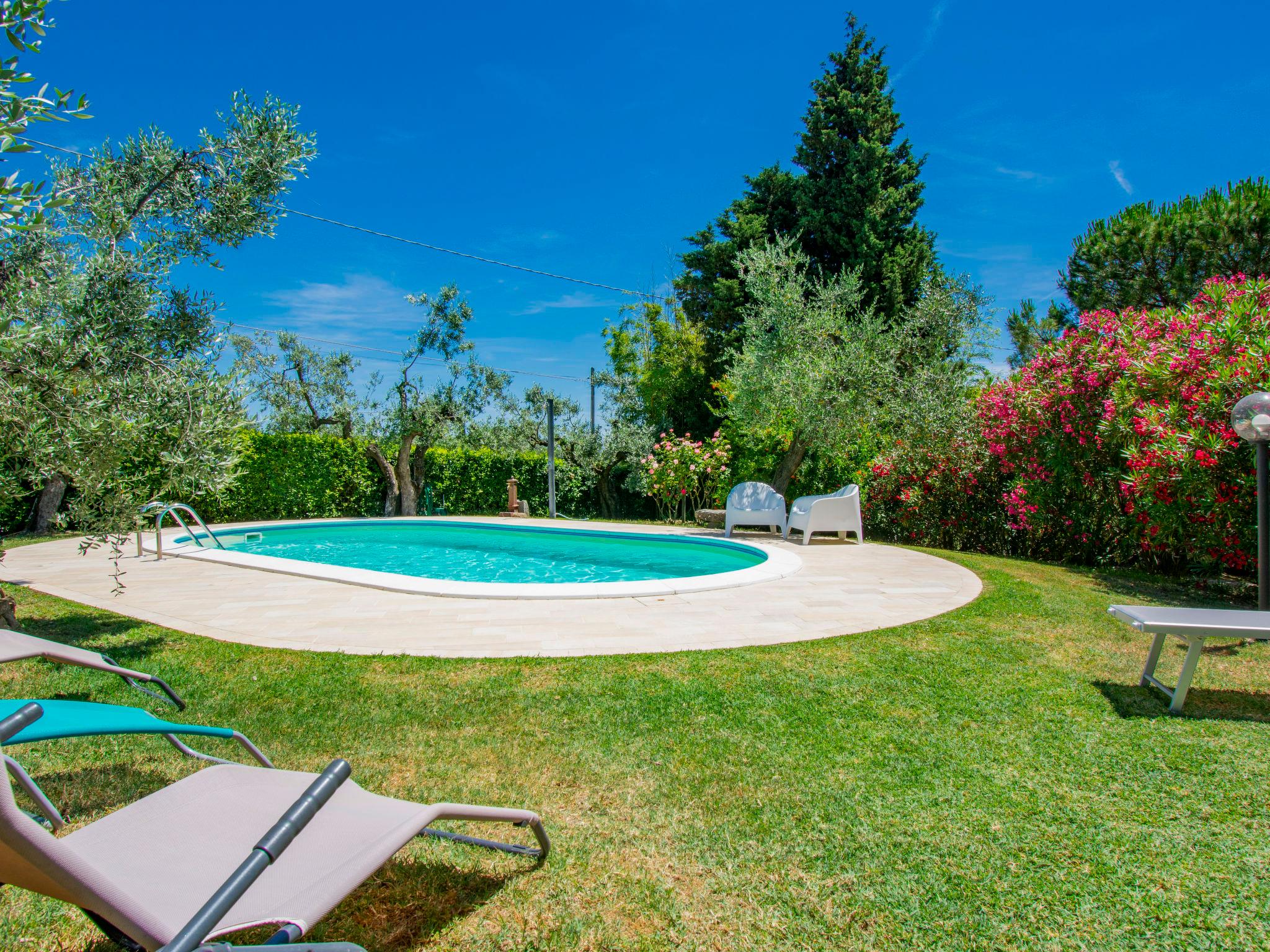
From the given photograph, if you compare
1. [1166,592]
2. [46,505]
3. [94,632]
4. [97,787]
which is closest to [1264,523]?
[1166,592]

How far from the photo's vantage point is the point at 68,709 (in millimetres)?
2051

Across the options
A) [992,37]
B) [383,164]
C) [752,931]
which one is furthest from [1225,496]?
[383,164]

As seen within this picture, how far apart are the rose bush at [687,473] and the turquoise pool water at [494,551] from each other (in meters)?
2.65

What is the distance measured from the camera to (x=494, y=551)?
13.1 meters

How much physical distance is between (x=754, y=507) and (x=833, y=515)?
1.64m

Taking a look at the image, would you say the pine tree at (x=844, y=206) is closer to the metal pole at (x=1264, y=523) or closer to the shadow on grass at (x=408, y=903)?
the metal pole at (x=1264, y=523)

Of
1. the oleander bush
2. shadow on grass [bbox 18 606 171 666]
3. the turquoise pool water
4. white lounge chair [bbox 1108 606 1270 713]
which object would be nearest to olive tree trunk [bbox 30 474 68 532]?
the turquoise pool water

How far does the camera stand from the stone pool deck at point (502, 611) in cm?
464

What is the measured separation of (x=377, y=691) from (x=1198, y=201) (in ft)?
65.2

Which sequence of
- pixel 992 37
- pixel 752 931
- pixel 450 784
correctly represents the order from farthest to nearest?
pixel 992 37 < pixel 450 784 < pixel 752 931

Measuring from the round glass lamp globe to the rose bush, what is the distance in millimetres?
10476

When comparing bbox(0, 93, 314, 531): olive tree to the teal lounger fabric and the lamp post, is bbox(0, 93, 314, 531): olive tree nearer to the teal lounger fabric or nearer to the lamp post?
the teal lounger fabric

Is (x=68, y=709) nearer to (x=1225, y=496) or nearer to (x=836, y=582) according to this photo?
(x=836, y=582)

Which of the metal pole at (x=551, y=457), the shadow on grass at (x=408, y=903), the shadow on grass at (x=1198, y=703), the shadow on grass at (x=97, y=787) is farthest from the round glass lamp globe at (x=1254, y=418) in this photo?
the metal pole at (x=551, y=457)
